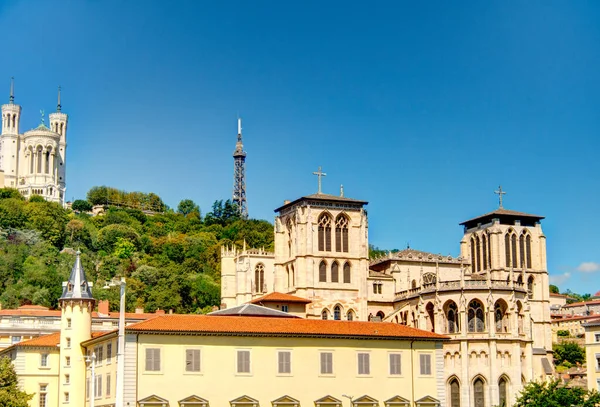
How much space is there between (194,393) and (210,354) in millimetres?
2819

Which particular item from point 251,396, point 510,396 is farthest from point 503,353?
point 251,396

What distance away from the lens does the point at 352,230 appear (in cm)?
10944

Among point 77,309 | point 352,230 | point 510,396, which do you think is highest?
point 352,230

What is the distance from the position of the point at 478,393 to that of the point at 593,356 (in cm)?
1421

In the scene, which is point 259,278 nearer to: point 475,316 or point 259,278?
point 259,278

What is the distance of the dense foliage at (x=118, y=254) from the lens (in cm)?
13812

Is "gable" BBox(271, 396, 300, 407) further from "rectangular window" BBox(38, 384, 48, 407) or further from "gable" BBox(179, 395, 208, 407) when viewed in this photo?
"rectangular window" BBox(38, 384, 48, 407)

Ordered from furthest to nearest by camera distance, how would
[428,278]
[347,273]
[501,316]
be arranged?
1. [428,278]
2. [347,273]
3. [501,316]

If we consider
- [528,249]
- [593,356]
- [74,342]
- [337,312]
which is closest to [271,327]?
[74,342]

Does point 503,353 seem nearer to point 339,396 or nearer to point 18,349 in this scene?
point 339,396

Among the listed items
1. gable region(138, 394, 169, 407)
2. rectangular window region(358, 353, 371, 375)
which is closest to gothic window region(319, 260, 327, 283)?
rectangular window region(358, 353, 371, 375)

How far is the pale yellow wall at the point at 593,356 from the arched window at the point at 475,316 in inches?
490

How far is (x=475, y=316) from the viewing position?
95.4 metres

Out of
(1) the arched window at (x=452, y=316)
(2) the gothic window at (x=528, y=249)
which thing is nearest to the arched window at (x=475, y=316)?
(1) the arched window at (x=452, y=316)
